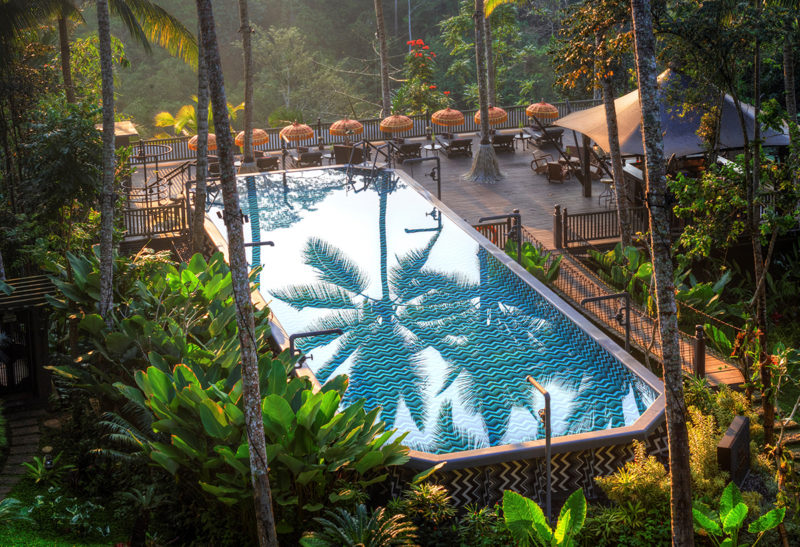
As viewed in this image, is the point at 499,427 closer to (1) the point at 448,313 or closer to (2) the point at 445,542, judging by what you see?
(2) the point at 445,542

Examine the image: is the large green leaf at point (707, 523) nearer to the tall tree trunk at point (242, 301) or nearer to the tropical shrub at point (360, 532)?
the tropical shrub at point (360, 532)

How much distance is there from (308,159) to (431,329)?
13.9m

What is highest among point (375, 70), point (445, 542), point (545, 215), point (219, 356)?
point (375, 70)

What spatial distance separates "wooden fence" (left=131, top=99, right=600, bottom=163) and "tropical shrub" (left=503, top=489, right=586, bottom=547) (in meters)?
21.9

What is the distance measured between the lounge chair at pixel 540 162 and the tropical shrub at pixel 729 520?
55.2 ft

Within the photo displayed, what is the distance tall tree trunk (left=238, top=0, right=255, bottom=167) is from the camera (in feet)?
82.8

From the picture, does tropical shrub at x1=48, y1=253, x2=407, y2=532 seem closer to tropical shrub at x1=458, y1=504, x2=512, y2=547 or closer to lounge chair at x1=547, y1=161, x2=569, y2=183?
tropical shrub at x1=458, y1=504, x2=512, y2=547

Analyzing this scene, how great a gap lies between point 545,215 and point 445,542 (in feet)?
44.5

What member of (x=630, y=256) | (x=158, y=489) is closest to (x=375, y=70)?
(x=630, y=256)

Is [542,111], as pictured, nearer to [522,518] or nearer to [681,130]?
[681,130]

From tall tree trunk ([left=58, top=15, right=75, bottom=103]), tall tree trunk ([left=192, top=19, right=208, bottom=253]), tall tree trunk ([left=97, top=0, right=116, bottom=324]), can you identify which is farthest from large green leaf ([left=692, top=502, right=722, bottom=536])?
tall tree trunk ([left=58, top=15, right=75, bottom=103])

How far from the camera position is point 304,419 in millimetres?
9344

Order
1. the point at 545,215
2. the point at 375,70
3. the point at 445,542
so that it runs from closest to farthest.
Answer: the point at 445,542
the point at 545,215
the point at 375,70

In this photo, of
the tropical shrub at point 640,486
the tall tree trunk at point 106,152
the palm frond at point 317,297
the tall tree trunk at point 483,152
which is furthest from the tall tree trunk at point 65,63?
the tropical shrub at point 640,486
